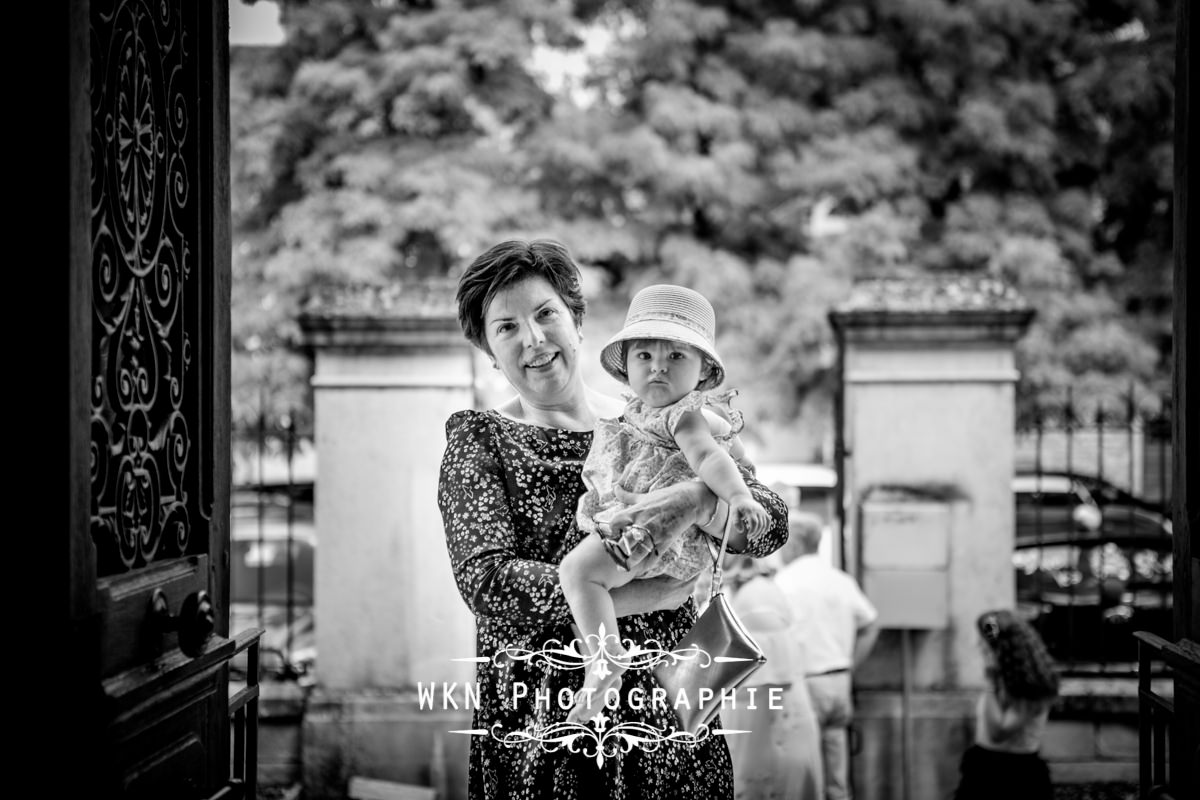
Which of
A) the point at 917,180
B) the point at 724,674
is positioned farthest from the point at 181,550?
the point at 917,180

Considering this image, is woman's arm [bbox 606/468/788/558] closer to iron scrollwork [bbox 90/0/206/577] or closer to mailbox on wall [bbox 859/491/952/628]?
iron scrollwork [bbox 90/0/206/577]

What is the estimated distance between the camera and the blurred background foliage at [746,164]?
31.1ft

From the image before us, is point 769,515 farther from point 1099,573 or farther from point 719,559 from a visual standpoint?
point 1099,573

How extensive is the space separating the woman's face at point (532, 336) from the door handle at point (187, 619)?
0.75 m

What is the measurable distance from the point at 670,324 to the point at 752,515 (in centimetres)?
38

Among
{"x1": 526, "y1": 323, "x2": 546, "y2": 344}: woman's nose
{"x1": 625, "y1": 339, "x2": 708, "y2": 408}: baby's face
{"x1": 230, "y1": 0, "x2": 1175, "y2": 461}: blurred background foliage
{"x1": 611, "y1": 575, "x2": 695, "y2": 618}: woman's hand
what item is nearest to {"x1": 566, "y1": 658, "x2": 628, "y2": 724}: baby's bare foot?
{"x1": 611, "y1": 575, "x2": 695, "y2": 618}: woman's hand

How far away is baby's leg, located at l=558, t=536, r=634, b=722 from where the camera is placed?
1947 millimetres

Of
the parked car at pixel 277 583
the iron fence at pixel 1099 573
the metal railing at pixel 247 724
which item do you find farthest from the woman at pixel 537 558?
the iron fence at pixel 1099 573

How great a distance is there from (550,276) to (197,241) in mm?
834

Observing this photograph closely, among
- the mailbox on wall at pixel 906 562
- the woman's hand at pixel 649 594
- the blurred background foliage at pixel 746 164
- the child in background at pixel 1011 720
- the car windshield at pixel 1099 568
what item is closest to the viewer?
the woman's hand at pixel 649 594

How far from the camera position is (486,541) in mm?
A: 2096

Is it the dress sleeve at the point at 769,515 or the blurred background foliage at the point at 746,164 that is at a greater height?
the blurred background foliage at the point at 746,164

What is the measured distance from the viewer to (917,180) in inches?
391

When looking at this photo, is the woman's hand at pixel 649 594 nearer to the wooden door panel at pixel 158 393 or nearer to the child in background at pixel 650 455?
the child in background at pixel 650 455
